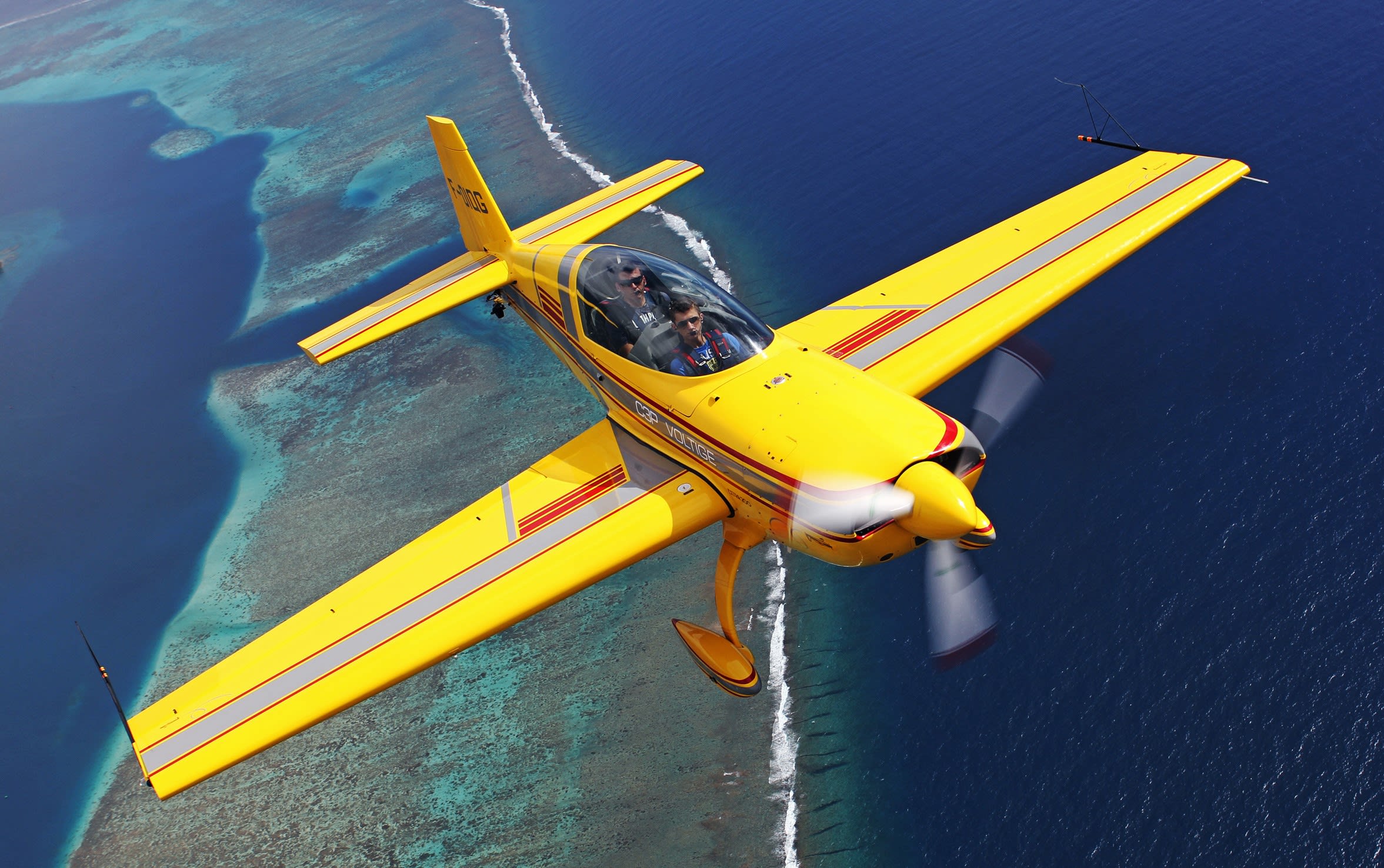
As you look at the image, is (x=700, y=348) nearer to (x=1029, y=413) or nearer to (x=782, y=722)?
(x=782, y=722)

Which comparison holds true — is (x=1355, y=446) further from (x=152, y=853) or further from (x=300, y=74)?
(x=300, y=74)

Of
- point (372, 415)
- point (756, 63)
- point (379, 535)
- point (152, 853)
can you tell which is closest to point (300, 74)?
point (756, 63)

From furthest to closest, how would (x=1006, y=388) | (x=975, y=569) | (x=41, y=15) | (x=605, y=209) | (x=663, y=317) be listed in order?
(x=41, y=15), (x=605, y=209), (x=663, y=317), (x=1006, y=388), (x=975, y=569)

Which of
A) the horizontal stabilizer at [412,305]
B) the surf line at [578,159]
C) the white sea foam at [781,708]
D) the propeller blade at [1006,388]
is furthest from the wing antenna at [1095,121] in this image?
the horizontal stabilizer at [412,305]

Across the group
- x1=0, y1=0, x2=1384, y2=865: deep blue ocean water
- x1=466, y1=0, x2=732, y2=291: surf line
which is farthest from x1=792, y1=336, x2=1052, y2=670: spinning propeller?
x1=466, y1=0, x2=732, y2=291: surf line

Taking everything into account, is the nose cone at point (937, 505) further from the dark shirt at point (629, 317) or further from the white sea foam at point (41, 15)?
the white sea foam at point (41, 15)

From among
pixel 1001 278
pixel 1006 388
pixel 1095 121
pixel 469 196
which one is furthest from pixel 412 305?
pixel 1095 121

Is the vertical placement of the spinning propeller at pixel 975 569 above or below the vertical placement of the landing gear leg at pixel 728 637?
above
